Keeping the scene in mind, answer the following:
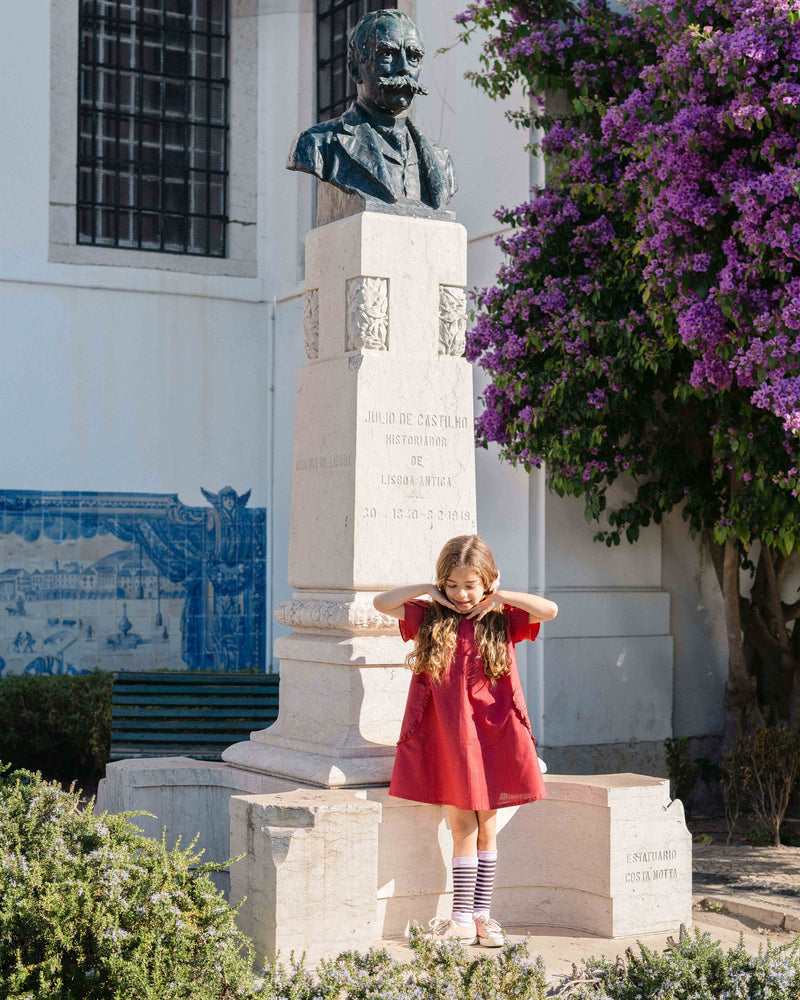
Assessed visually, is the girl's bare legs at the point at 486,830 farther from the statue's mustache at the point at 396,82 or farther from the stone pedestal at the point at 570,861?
the statue's mustache at the point at 396,82

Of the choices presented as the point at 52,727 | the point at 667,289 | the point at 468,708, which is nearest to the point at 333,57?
the point at 667,289

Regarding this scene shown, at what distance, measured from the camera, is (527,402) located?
30.1 ft

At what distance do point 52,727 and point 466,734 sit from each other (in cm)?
635

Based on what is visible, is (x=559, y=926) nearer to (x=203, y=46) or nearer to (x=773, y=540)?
(x=773, y=540)

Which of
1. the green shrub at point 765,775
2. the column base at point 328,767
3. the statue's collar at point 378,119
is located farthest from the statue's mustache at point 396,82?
the green shrub at point 765,775

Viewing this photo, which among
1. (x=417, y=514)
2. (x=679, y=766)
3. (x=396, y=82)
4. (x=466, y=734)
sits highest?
(x=396, y=82)

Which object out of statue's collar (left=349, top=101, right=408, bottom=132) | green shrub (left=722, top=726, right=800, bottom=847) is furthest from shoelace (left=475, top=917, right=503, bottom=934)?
green shrub (left=722, top=726, right=800, bottom=847)

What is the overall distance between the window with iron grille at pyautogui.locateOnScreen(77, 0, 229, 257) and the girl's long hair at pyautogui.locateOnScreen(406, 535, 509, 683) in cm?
944

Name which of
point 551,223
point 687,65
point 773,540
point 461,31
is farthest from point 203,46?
point 773,540

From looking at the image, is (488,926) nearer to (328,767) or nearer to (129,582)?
(328,767)

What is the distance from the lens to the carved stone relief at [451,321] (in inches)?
229

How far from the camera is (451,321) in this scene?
5.82 m

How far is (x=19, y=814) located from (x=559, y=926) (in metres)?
2.13

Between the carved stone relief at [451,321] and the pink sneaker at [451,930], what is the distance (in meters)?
2.32
